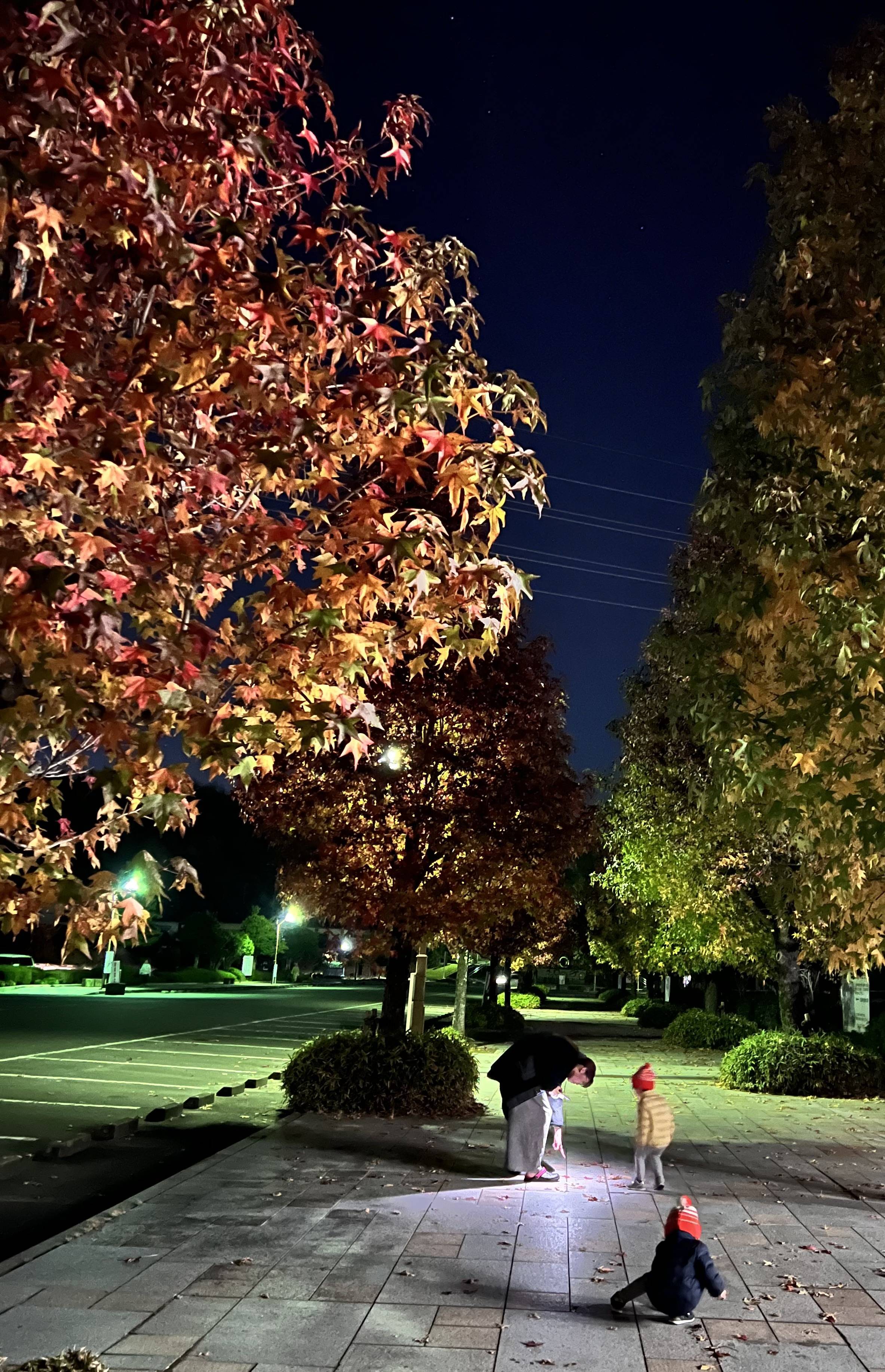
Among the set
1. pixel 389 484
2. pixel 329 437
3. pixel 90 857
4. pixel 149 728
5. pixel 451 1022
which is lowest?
pixel 451 1022

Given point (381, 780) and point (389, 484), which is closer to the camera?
point (389, 484)

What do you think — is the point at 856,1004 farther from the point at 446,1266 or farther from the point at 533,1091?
the point at 446,1266

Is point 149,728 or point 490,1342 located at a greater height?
point 149,728

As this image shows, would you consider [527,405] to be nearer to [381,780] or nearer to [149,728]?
[149,728]

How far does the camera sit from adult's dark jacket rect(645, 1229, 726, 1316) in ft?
21.2

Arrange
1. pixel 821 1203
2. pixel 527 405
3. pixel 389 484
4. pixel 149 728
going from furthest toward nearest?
1. pixel 389 484
2. pixel 821 1203
3. pixel 527 405
4. pixel 149 728

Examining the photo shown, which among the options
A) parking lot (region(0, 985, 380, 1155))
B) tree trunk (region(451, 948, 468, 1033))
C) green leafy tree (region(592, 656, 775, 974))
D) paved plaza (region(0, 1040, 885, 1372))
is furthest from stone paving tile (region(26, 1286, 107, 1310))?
tree trunk (region(451, 948, 468, 1033))

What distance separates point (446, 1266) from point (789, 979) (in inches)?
673

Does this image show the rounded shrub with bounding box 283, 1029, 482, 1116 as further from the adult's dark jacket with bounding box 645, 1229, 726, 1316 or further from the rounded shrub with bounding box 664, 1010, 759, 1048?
the rounded shrub with bounding box 664, 1010, 759, 1048

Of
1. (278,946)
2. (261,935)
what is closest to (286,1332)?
(278,946)

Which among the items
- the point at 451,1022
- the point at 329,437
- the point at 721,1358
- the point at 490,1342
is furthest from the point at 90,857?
the point at 451,1022

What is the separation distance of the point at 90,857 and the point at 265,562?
1471 millimetres

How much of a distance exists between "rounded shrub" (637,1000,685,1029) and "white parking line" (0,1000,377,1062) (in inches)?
384

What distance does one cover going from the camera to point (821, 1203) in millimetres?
9969
